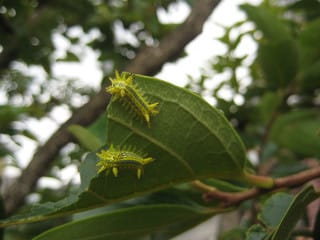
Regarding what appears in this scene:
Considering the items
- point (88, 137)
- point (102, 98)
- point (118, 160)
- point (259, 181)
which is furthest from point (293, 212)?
point (102, 98)

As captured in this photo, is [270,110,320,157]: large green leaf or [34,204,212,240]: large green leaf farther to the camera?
[270,110,320,157]: large green leaf

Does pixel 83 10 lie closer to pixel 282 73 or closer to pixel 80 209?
pixel 282 73

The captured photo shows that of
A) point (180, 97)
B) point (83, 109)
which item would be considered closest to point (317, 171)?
point (180, 97)

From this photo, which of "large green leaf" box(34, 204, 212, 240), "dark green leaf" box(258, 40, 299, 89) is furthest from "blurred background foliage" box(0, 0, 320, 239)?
"large green leaf" box(34, 204, 212, 240)

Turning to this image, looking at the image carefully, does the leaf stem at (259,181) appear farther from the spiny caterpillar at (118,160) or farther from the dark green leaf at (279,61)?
the dark green leaf at (279,61)

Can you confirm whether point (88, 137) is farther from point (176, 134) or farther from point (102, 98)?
point (102, 98)

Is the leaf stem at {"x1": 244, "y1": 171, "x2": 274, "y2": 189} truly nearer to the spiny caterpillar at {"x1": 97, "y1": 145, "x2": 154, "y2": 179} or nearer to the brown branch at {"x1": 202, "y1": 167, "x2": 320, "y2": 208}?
Answer: the brown branch at {"x1": 202, "y1": 167, "x2": 320, "y2": 208}

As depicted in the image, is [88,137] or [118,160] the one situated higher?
[88,137]
